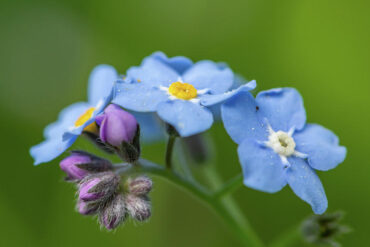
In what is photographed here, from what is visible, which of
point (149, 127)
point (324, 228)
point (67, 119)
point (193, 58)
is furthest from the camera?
point (193, 58)

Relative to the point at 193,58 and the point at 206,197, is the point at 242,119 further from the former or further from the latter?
the point at 193,58

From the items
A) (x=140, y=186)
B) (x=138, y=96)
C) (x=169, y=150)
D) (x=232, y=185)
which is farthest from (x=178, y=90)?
(x=232, y=185)

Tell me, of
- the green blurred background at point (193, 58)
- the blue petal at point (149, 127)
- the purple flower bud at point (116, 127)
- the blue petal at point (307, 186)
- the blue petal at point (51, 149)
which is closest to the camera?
the blue petal at point (307, 186)

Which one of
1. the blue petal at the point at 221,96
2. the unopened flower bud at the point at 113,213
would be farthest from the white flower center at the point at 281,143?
the unopened flower bud at the point at 113,213

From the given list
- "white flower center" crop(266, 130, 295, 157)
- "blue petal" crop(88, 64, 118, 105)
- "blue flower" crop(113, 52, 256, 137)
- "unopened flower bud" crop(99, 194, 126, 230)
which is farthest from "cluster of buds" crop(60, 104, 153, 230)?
"white flower center" crop(266, 130, 295, 157)

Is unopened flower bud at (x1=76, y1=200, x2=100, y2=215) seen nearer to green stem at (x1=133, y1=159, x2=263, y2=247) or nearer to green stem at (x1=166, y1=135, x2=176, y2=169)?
green stem at (x1=133, y1=159, x2=263, y2=247)

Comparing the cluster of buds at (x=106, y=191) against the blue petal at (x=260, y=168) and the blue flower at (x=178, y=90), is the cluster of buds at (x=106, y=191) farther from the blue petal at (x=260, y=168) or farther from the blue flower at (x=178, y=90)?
the blue petal at (x=260, y=168)

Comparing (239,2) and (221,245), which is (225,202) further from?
(239,2)
